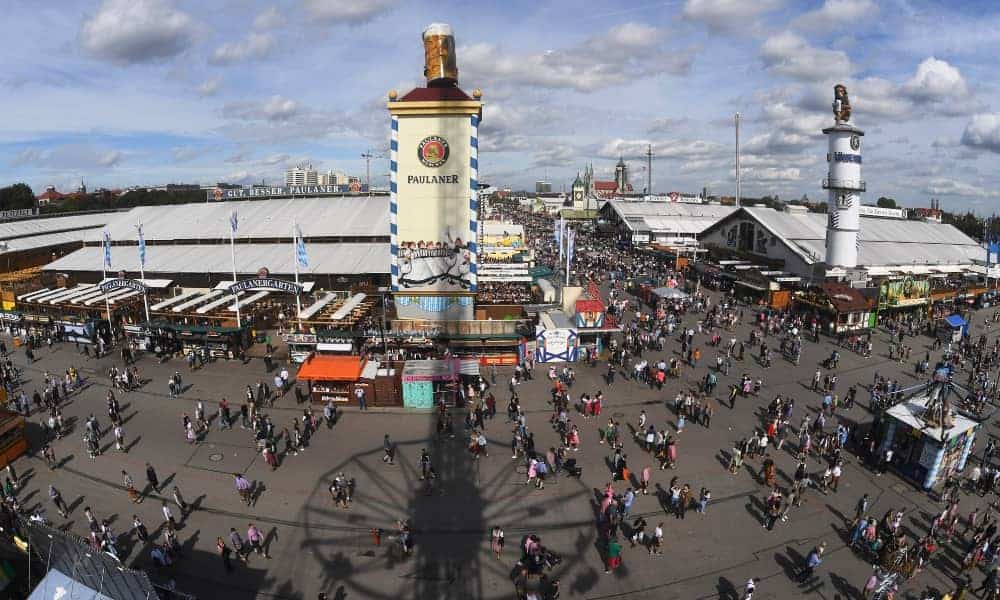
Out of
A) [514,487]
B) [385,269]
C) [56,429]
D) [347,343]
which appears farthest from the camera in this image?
[385,269]

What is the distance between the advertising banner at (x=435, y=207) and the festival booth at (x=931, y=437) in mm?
19889

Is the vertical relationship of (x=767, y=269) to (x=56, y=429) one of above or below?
above

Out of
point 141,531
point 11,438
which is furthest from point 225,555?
point 11,438

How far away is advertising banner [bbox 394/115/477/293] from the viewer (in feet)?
89.3

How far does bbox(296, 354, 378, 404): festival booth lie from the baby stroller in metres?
9.66

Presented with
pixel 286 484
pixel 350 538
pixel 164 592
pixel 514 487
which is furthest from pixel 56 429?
pixel 514 487

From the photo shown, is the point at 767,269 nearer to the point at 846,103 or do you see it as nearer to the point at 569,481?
the point at 846,103

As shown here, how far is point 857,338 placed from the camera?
32.6 metres

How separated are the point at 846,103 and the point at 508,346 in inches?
1389

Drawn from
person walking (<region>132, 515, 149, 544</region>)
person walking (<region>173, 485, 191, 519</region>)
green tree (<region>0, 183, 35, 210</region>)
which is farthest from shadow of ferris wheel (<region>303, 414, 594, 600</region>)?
green tree (<region>0, 183, 35, 210</region>)

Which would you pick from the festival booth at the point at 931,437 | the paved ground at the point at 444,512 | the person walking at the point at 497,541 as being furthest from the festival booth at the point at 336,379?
the festival booth at the point at 931,437

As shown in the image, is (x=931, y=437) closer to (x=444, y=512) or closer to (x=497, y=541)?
(x=497, y=541)

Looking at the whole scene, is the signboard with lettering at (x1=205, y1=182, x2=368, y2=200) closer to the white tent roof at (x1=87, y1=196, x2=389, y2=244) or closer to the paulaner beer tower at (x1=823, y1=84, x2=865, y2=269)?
the white tent roof at (x1=87, y1=196, x2=389, y2=244)

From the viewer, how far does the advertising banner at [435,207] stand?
27219 millimetres
